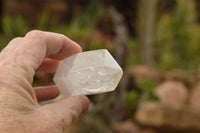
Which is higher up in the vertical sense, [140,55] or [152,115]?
[152,115]

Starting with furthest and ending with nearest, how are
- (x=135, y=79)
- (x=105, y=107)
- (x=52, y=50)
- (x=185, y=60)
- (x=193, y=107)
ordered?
(x=185, y=60) → (x=135, y=79) → (x=193, y=107) → (x=105, y=107) → (x=52, y=50)

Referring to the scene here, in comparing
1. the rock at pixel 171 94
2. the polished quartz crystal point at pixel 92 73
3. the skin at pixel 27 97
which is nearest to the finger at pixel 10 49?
the skin at pixel 27 97

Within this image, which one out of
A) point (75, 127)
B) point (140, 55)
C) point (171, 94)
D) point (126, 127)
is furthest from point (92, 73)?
point (140, 55)

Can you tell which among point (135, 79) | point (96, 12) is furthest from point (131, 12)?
point (135, 79)

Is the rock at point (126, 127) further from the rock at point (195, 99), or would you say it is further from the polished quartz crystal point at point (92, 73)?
the polished quartz crystal point at point (92, 73)

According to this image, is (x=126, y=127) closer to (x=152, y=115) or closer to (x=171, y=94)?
(x=152, y=115)

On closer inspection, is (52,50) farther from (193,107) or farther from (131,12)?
(131,12)
